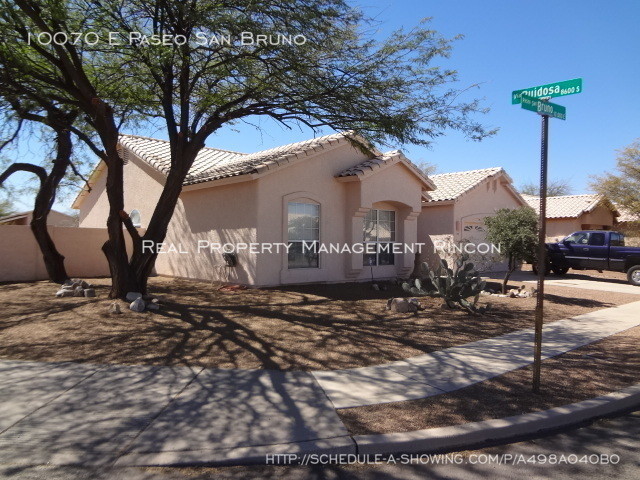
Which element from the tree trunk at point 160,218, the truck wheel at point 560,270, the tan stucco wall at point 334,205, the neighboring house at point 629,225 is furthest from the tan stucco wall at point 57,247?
the neighboring house at point 629,225

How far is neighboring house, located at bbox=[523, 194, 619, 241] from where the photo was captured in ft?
85.0

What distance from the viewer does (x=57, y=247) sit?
15.2 meters

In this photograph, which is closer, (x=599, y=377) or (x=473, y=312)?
(x=599, y=377)

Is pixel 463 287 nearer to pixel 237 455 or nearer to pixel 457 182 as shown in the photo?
pixel 237 455

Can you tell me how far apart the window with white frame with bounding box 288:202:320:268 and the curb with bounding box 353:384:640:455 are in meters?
8.70

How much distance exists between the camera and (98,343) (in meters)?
7.20

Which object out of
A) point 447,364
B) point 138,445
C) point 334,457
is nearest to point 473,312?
point 447,364

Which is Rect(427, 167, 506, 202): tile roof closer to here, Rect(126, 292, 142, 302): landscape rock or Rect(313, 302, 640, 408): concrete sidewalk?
Rect(313, 302, 640, 408): concrete sidewalk

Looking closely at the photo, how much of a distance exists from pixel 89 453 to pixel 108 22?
8.61 m

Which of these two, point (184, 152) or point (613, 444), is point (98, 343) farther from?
point (613, 444)

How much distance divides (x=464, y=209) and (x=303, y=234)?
337 inches

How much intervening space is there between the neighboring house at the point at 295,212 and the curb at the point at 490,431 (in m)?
8.26

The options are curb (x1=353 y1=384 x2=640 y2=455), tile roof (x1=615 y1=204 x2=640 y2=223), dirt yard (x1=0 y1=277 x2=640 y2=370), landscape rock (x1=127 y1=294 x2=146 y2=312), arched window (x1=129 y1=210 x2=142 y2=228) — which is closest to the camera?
curb (x1=353 y1=384 x2=640 y2=455)

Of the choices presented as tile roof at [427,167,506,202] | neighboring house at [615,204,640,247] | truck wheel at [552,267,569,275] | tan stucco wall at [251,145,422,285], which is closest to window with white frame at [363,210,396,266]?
tan stucco wall at [251,145,422,285]
